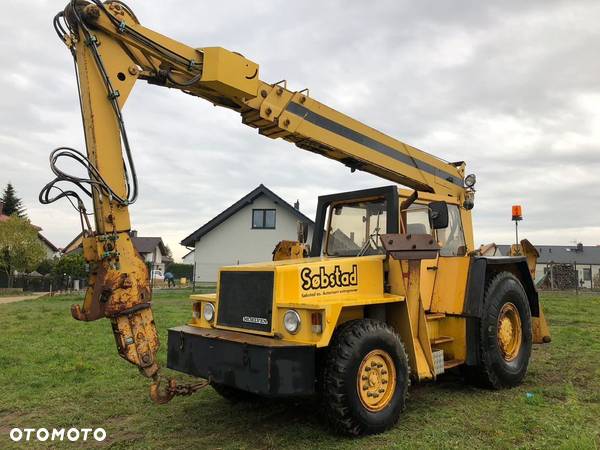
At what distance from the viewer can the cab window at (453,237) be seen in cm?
669

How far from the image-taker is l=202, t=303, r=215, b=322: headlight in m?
5.49

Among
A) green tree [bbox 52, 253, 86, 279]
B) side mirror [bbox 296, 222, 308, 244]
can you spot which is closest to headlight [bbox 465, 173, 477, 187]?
side mirror [bbox 296, 222, 308, 244]

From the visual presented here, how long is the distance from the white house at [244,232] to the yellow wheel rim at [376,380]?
25427 mm

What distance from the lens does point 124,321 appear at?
4395mm

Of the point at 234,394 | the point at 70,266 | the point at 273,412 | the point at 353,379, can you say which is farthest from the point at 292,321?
the point at 70,266

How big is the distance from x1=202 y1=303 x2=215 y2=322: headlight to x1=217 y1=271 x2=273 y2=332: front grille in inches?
6.0

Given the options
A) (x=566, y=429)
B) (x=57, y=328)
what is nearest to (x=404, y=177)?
Result: (x=566, y=429)

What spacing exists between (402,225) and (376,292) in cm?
107

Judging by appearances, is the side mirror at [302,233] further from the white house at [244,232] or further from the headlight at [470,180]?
the white house at [244,232]

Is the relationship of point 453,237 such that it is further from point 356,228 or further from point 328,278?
point 328,278

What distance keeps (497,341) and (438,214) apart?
1771 mm

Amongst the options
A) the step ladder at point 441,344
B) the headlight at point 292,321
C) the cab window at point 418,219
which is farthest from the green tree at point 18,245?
the headlight at point 292,321

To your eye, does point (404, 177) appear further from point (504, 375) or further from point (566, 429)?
point (566, 429)

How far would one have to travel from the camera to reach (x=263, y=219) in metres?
31.6
